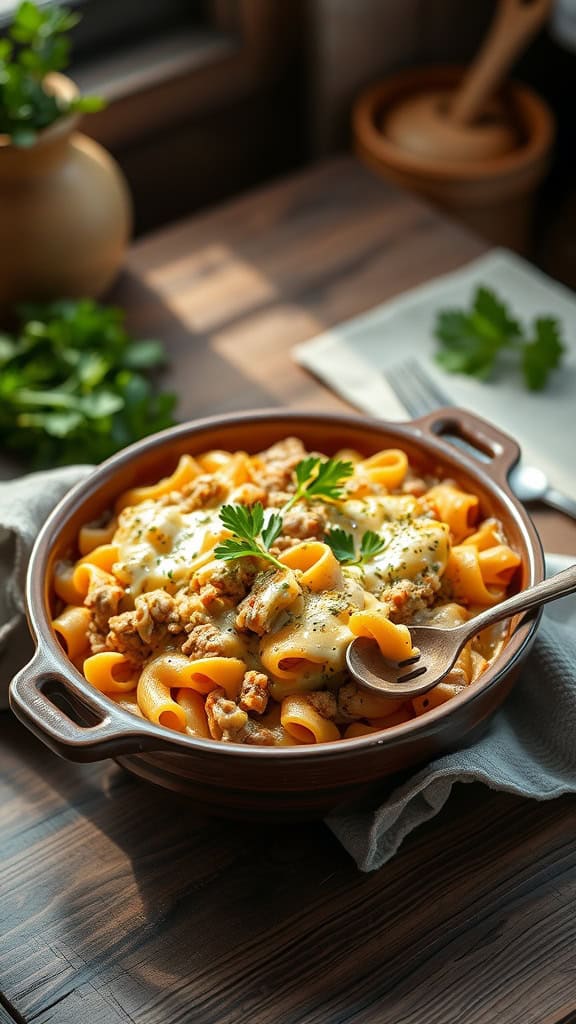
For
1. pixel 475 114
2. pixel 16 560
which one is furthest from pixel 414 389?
pixel 475 114

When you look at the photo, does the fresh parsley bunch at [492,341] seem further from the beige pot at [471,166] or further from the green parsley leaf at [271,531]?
the green parsley leaf at [271,531]

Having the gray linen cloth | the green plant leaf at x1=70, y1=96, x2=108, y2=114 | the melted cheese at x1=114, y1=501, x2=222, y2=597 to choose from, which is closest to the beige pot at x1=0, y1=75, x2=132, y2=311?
the green plant leaf at x1=70, y1=96, x2=108, y2=114

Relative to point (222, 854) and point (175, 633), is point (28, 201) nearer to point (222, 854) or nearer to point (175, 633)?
point (175, 633)

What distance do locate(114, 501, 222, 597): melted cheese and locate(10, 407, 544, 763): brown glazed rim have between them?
8 centimetres

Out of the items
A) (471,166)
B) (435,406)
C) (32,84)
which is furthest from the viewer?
(471,166)

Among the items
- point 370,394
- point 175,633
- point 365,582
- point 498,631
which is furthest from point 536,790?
point 370,394

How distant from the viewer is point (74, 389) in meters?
1.65

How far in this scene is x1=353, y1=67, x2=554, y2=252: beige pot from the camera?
2285 millimetres

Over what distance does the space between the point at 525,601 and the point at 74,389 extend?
0.81 metres

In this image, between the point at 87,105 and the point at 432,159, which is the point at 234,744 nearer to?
the point at 87,105

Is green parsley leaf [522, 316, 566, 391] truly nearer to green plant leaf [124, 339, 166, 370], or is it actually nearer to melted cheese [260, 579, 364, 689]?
green plant leaf [124, 339, 166, 370]

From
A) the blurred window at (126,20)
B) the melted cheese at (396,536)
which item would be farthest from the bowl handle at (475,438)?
the blurred window at (126,20)

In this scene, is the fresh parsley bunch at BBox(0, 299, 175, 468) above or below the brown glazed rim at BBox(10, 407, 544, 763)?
below

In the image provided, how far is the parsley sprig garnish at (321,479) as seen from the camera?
126cm
